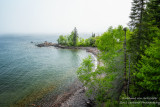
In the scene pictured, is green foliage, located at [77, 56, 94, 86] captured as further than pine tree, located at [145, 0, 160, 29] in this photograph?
Yes

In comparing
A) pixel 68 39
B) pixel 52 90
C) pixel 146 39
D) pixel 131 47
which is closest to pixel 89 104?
pixel 52 90

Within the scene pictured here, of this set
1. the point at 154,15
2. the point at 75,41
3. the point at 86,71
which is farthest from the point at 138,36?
the point at 75,41

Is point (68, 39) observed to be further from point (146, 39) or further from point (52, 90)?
point (146, 39)

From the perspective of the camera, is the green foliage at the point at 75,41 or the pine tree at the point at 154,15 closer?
the pine tree at the point at 154,15

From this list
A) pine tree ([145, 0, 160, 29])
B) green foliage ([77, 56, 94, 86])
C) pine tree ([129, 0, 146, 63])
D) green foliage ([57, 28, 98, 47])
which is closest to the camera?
pine tree ([145, 0, 160, 29])

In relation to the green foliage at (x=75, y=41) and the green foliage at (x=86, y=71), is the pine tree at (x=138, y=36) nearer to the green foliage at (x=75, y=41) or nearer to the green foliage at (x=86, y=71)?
the green foliage at (x=86, y=71)

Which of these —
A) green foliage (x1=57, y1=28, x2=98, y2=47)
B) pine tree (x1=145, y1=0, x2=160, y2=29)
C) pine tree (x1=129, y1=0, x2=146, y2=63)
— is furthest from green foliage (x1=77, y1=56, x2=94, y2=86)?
green foliage (x1=57, y1=28, x2=98, y2=47)

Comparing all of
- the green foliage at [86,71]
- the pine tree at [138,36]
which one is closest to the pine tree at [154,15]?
A: the pine tree at [138,36]

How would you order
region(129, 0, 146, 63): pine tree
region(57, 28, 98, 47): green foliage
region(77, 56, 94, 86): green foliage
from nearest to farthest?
region(129, 0, 146, 63): pine tree
region(77, 56, 94, 86): green foliage
region(57, 28, 98, 47): green foliage

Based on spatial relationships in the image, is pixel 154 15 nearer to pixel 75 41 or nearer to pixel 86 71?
pixel 86 71

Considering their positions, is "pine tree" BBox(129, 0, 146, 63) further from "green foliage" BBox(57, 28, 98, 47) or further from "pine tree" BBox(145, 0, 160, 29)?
"green foliage" BBox(57, 28, 98, 47)

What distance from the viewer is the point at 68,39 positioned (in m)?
87.1

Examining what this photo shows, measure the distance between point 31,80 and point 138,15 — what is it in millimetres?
29403

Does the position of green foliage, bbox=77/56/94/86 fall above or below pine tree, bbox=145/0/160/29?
below
